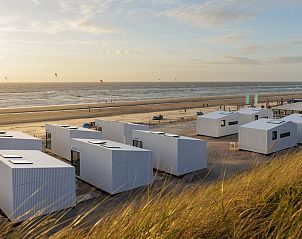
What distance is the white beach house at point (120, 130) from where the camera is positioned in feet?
88.1

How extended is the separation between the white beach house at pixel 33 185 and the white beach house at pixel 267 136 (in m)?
16.6

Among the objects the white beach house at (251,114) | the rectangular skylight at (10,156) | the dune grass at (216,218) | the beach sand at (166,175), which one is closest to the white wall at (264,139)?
the beach sand at (166,175)

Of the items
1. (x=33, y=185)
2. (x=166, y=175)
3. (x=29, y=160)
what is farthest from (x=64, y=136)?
(x=166, y=175)

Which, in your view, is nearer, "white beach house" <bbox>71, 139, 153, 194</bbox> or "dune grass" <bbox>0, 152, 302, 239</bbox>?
"dune grass" <bbox>0, 152, 302, 239</bbox>

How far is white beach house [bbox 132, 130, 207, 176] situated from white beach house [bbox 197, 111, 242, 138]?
12221mm

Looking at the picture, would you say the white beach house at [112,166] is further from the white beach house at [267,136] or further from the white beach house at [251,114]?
the white beach house at [251,114]

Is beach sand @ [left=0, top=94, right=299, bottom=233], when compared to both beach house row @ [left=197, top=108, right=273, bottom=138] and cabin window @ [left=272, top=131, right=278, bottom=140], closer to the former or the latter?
beach house row @ [left=197, top=108, right=273, bottom=138]

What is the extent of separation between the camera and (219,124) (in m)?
32.8

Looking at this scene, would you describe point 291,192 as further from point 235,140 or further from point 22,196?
point 235,140

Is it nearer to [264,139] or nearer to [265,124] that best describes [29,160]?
[264,139]

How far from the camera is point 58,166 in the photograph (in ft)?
45.0

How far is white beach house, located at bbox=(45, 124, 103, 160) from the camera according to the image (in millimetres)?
22878

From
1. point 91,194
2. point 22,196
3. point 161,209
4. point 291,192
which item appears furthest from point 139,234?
point 91,194

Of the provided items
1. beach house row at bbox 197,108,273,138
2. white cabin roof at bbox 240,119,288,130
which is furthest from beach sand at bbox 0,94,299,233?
white cabin roof at bbox 240,119,288,130
